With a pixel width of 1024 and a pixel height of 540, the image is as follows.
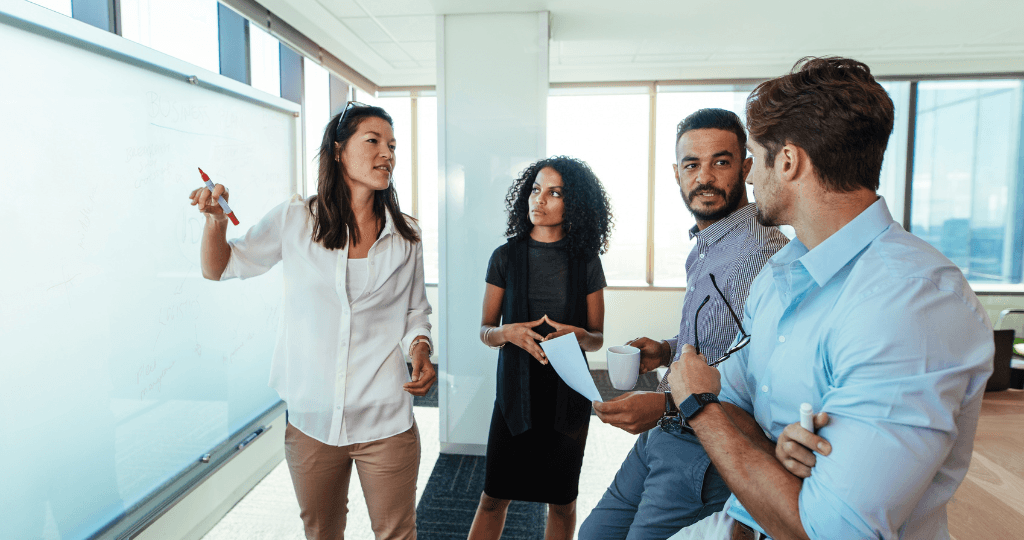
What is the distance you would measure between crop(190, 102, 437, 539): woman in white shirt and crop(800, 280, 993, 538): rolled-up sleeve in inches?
37.4

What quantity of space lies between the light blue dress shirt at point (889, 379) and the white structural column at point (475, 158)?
2272 mm

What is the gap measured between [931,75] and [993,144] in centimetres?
90

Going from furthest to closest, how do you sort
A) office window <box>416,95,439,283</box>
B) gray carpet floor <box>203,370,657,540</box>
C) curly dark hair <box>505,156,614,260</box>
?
office window <box>416,95,439,283</box> < gray carpet floor <box>203,370,657,540</box> < curly dark hair <box>505,156,614,260</box>

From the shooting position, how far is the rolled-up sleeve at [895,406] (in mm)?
599

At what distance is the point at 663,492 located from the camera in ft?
3.39

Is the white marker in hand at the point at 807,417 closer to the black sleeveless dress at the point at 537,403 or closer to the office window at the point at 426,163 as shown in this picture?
the black sleeveless dress at the point at 537,403

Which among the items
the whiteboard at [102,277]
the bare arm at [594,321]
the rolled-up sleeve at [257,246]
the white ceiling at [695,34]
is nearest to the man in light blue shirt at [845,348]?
the bare arm at [594,321]

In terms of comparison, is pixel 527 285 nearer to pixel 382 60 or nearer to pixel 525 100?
pixel 525 100

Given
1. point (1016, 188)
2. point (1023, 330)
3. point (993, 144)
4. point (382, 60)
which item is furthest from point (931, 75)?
point (382, 60)

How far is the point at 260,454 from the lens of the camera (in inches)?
102

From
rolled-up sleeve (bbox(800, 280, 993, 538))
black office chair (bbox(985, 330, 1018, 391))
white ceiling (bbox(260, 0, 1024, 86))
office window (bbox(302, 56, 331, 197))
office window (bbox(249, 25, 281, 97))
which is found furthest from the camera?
office window (bbox(302, 56, 331, 197))

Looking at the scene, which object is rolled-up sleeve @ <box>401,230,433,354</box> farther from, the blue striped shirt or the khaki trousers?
the blue striped shirt

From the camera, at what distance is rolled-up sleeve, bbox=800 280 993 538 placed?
60 centimetres

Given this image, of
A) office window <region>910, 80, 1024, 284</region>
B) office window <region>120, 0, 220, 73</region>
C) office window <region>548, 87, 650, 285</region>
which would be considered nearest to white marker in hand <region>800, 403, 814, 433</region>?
office window <region>120, 0, 220, 73</region>
